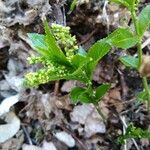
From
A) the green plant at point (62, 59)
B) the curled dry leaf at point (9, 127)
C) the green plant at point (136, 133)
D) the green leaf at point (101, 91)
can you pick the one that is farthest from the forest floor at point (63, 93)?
the green plant at point (62, 59)

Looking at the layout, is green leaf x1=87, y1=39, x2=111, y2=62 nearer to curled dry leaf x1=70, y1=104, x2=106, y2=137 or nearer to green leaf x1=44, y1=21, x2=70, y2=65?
green leaf x1=44, y1=21, x2=70, y2=65

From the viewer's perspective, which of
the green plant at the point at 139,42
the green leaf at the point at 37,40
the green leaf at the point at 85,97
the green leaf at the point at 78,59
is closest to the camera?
the green plant at the point at 139,42

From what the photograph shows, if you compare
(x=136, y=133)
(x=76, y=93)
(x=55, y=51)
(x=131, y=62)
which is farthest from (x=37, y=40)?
(x=136, y=133)

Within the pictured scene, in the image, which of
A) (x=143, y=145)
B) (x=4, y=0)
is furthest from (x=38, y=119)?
(x=4, y=0)

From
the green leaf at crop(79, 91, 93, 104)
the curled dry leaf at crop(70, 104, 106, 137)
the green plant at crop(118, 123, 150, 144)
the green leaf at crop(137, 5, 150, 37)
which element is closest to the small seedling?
the green leaf at crop(137, 5, 150, 37)

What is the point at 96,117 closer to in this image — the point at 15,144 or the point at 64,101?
the point at 64,101

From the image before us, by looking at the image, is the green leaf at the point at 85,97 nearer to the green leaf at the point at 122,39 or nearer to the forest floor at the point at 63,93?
the green leaf at the point at 122,39

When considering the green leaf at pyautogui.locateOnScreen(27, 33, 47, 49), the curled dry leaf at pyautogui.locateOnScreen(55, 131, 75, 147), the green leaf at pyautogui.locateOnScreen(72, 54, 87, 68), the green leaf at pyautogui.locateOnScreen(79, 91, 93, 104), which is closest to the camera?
the green leaf at pyautogui.locateOnScreen(72, 54, 87, 68)
